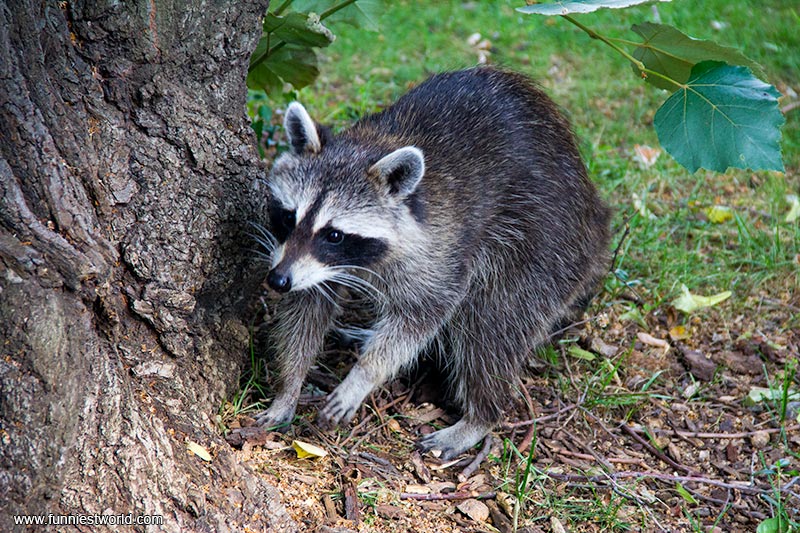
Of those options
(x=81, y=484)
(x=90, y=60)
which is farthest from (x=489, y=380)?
(x=90, y=60)

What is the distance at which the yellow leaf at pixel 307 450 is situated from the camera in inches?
118

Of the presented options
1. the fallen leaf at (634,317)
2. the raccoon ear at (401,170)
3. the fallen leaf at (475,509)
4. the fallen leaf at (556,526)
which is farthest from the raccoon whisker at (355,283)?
the fallen leaf at (634,317)

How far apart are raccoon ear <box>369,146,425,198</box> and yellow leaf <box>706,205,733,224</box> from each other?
96.0 inches

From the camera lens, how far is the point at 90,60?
7.95 feet

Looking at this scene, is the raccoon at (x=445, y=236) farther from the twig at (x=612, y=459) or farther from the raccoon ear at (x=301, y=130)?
the twig at (x=612, y=459)

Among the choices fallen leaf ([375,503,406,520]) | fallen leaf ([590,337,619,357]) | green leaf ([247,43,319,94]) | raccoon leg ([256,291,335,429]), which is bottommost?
fallen leaf ([590,337,619,357])

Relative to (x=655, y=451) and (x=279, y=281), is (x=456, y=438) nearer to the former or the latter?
(x=655, y=451)

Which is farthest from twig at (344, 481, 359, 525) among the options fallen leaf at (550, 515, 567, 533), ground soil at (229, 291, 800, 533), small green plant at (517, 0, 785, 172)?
small green plant at (517, 0, 785, 172)

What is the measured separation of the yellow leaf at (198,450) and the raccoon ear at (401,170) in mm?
1226

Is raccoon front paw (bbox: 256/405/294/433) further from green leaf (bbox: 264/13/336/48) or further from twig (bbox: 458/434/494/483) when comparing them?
green leaf (bbox: 264/13/336/48)

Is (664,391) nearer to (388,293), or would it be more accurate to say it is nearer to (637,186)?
(388,293)

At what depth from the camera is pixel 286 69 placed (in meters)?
3.67

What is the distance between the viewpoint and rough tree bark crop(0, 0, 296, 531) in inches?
85.5

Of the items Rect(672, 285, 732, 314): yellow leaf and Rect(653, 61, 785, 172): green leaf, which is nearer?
Rect(653, 61, 785, 172): green leaf
